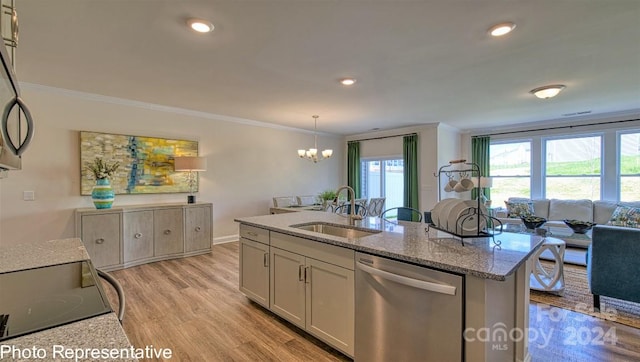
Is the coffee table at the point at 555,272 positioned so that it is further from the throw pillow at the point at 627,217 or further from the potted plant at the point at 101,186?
the potted plant at the point at 101,186

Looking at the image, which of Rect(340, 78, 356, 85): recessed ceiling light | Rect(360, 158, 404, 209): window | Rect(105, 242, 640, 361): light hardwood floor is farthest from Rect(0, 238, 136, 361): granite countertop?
Rect(360, 158, 404, 209): window

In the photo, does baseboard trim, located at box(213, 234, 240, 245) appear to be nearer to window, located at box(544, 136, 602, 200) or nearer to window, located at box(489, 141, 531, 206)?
window, located at box(489, 141, 531, 206)

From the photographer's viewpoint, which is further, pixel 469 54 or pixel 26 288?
pixel 469 54

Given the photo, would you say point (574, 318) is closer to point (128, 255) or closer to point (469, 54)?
point (469, 54)

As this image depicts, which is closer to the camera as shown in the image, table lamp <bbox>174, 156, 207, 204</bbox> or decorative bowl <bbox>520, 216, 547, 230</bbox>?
decorative bowl <bbox>520, 216, 547, 230</bbox>

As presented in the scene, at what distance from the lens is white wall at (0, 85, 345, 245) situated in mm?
3918

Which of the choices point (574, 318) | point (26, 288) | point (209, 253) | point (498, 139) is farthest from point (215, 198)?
point (498, 139)

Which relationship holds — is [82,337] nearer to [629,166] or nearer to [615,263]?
[615,263]

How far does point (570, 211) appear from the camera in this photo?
18.6 ft

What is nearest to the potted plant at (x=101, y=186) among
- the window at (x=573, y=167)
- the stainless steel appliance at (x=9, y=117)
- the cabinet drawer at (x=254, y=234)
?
the cabinet drawer at (x=254, y=234)

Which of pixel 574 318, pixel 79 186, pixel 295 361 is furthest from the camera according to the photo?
pixel 79 186

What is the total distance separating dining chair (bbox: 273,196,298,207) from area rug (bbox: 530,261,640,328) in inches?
178

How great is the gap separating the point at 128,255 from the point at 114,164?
1.41 meters

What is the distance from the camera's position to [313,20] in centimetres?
226
